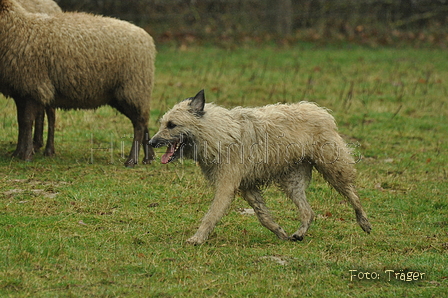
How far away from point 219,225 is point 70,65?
3.63 metres

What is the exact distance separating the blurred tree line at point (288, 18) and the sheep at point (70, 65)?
10999 millimetres

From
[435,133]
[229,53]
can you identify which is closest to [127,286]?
[435,133]

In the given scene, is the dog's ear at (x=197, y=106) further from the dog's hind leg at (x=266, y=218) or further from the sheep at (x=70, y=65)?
the sheep at (x=70, y=65)

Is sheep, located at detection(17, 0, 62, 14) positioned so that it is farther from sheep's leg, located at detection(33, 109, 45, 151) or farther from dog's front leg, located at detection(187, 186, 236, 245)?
dog's front leg, located at detection(187, 186, 236, 245)

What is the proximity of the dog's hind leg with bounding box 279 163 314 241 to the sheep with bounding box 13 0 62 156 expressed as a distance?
4.33 metres

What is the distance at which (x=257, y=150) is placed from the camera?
7551 mm

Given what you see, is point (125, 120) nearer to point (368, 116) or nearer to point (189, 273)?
point (368, 116)

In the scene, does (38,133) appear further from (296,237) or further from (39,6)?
(296,237)

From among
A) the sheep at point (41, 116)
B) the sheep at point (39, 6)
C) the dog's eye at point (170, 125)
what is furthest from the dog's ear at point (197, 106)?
the sheep at point (39, 6)

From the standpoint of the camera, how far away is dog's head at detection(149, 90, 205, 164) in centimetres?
722

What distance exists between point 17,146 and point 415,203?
18.1 feet

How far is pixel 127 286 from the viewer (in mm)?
6062

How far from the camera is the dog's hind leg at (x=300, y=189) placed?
7.71 metres

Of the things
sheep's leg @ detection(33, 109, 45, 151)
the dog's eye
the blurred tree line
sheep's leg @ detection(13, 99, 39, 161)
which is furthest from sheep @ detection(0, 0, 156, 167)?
the blurred tree line
